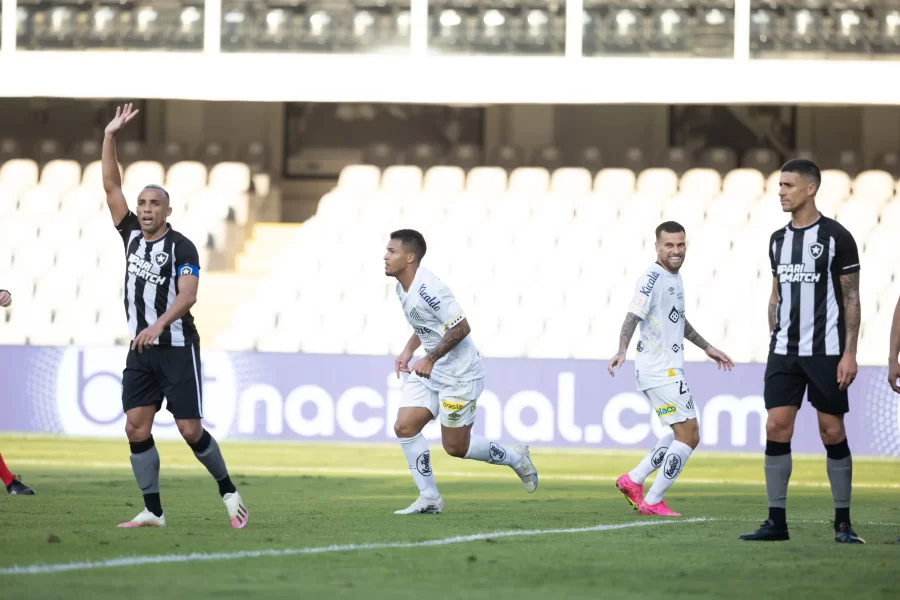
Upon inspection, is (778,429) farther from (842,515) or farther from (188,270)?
(188,270)

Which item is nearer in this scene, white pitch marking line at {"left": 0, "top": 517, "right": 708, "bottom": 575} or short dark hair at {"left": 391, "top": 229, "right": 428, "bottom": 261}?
white pitch marking line at {"left": 0, "top": 517, "right": 708, "bottom": 575}

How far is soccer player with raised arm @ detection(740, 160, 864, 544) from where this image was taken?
721 cm

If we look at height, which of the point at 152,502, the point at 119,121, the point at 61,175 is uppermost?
the point at 61,175

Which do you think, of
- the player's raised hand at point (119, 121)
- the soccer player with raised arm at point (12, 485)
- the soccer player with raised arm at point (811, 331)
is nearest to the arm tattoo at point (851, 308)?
the soccer player with raised arm at point (811, 331)

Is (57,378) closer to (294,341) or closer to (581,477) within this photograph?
(294,341)

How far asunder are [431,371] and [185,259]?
1.88m

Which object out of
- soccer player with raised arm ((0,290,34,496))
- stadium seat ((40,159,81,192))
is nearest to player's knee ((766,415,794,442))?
soccer player with raised arm ((0,290,34,496))

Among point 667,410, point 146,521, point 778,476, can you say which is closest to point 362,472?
point 667,410

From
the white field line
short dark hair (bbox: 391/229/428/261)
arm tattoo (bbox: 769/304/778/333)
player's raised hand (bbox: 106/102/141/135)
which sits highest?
player's raised hand (bbox: 106/102/141/135)

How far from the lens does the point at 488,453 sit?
925 cm

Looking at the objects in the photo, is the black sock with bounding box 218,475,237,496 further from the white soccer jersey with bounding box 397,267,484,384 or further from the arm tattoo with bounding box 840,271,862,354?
the arm tattoo with bounding box 840,271,862,354

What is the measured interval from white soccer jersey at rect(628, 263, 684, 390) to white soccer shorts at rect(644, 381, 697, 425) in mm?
50

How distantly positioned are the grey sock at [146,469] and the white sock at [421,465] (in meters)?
1.88

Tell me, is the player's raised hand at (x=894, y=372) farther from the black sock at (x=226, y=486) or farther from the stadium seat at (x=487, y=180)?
the stadium seat at (x=487, y=180)
